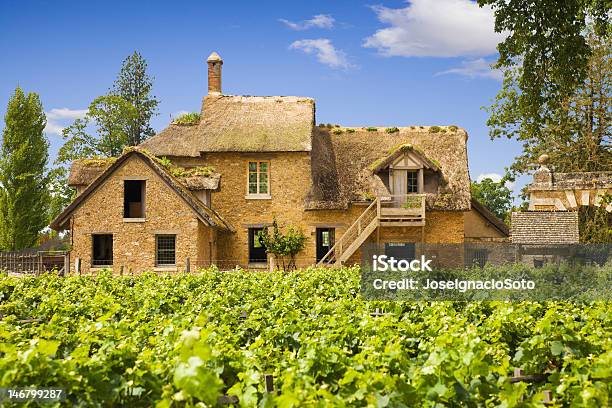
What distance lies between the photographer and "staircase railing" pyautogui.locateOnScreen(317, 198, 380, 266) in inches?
1256

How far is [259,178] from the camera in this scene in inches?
1366

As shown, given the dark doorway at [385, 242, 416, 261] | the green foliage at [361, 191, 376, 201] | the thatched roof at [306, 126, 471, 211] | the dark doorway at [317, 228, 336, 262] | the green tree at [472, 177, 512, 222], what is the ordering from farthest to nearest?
the green tree at [472, 177, 512, 222], the dark doorway at [317, 228, 336, 262], the thatched roof at [306, 126, 471, 211], the green foliage at [361, 191, 376, 201], the dark doorway at [385, 242, 416, 261]

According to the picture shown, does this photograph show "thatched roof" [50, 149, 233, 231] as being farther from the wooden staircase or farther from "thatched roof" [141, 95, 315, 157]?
the wooden staircase

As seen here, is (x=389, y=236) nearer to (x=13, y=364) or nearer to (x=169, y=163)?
(x=169, y=163)

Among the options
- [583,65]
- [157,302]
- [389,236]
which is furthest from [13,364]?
[389,236]

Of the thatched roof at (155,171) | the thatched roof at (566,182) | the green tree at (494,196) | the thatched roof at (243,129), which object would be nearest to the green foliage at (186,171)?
the thatched roof at (243,129)

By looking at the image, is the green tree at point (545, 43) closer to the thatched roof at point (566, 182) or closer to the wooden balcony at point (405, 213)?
the thatched roof at point (566, 182)

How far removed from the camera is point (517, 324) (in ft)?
30.9

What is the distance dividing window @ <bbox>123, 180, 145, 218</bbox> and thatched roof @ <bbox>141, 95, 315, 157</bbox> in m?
2.33

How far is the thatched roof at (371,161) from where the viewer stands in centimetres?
3372

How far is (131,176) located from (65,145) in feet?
73.8

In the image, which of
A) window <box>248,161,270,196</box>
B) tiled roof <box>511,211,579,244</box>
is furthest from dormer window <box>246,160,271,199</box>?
tiled roof <box>511,211,579,244</box>

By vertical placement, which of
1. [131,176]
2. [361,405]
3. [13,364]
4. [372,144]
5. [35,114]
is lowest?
[361,405]

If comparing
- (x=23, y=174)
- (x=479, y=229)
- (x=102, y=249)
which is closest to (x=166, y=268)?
(x=102, y=249)
